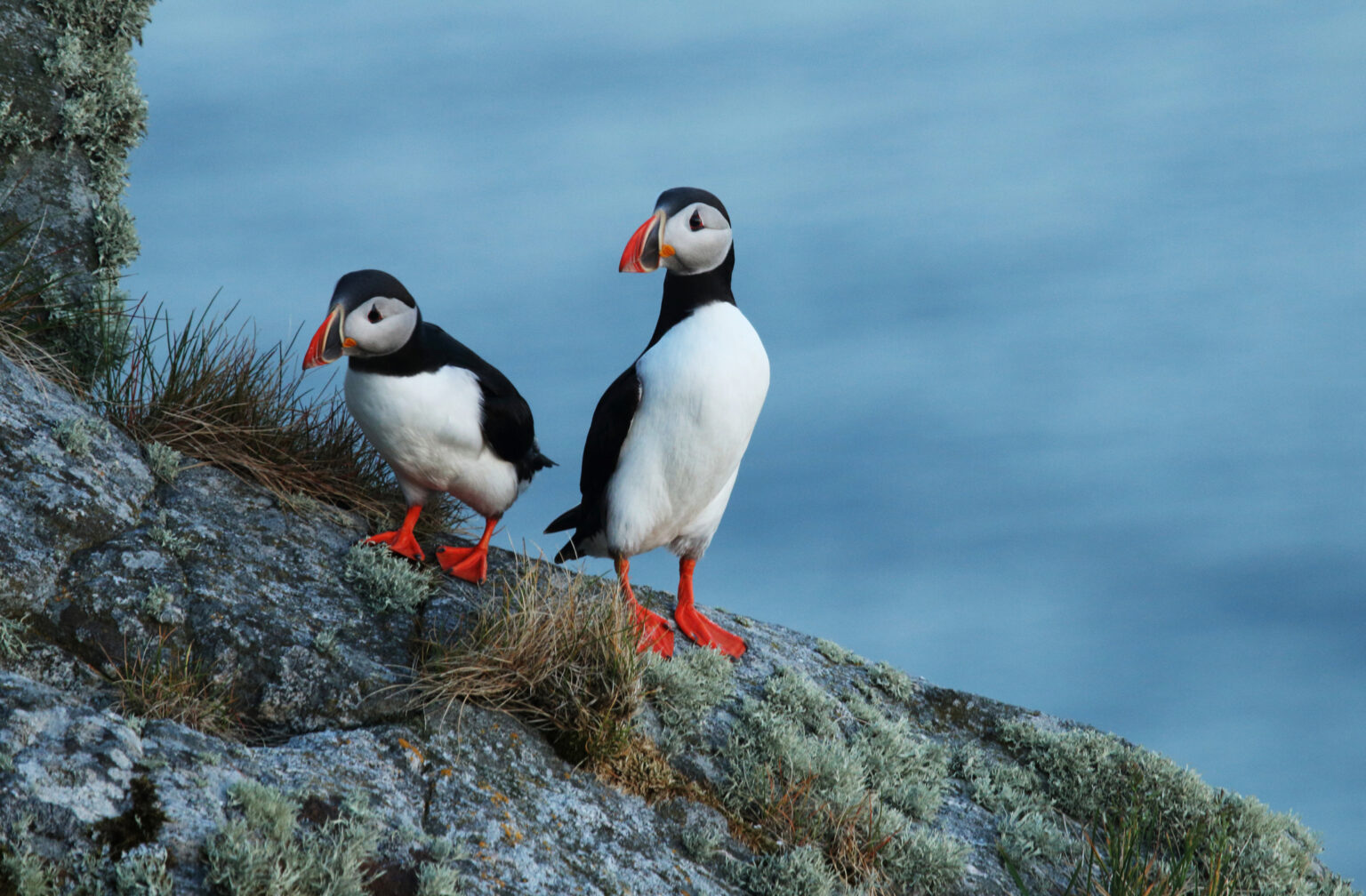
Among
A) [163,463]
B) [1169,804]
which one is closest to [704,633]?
[1169,804]

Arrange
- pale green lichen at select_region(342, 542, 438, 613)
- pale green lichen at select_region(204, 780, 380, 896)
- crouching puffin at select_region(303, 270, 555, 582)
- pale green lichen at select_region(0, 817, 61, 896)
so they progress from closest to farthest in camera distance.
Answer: pale green lichen at select_region(0, 817, 61, 896)
pale green lichen at select_region(204, 780, 380, 896)
pale green lichen at select_region(342, 542, 438, 613)
crouching puffin at select_region(303, 270, 555, 582)

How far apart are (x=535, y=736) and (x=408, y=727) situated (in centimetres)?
53

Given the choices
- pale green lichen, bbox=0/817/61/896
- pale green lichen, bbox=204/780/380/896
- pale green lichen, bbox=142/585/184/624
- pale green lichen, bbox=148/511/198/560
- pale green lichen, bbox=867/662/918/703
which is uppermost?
pale green lichen, bbox=867/662/918/703

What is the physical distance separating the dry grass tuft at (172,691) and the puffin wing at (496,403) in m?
2.01

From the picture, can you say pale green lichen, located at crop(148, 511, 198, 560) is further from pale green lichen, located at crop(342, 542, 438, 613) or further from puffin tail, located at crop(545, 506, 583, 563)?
puffin tail, located at crop(545, 506, 583, 563)

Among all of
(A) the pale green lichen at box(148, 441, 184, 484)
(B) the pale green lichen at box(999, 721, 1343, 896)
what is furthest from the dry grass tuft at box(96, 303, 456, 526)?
(B) the pale green lichen at box(999, 721, 1343, 896)

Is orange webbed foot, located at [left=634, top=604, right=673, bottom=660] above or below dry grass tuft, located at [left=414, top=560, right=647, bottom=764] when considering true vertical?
above

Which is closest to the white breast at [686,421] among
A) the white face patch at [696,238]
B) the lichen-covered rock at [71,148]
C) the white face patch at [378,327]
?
the white face patch at [696,238]

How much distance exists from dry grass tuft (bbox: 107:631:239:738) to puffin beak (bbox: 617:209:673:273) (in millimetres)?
2551

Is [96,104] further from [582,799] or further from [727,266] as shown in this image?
[582,799]

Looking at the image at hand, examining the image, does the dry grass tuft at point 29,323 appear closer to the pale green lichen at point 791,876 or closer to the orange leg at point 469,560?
the orange leg at point 469,560

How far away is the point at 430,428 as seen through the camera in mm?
5840

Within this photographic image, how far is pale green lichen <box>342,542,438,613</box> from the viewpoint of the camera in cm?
536

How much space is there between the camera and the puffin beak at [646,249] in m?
5.48
